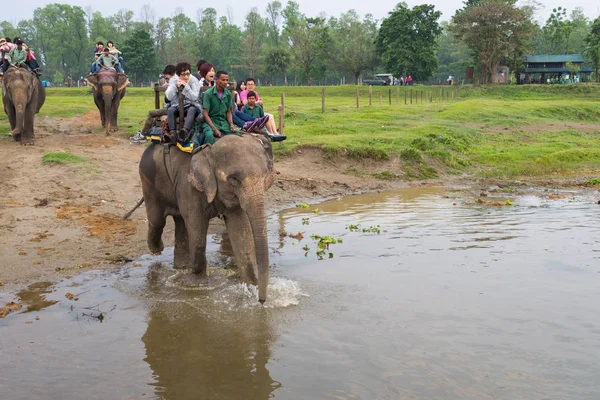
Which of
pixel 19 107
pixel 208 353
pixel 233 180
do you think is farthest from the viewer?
pixel 19 107

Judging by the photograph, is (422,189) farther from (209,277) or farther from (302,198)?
(209,277)

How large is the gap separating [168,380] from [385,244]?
231 inches

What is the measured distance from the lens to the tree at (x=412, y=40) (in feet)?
228

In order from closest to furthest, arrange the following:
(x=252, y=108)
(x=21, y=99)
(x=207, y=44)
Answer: (x=252, y=108), (x=21, y=99), (x=207, y=44)

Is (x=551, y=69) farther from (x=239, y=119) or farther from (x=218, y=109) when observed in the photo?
(x=218, y=109)

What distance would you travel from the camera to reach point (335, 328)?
7.34m

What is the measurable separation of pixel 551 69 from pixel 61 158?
69.0 metres

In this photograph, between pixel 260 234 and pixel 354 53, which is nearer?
pixel 260 234

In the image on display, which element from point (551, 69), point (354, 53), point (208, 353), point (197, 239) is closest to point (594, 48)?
point (551, 69)

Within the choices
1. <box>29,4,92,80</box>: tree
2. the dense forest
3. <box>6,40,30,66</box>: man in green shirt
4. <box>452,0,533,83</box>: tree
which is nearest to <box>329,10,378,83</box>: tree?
the dense forest

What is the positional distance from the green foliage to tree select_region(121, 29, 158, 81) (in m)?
67.5

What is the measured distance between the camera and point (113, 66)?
20.8 metres

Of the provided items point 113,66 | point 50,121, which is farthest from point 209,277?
point 50,121

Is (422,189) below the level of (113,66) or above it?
below
